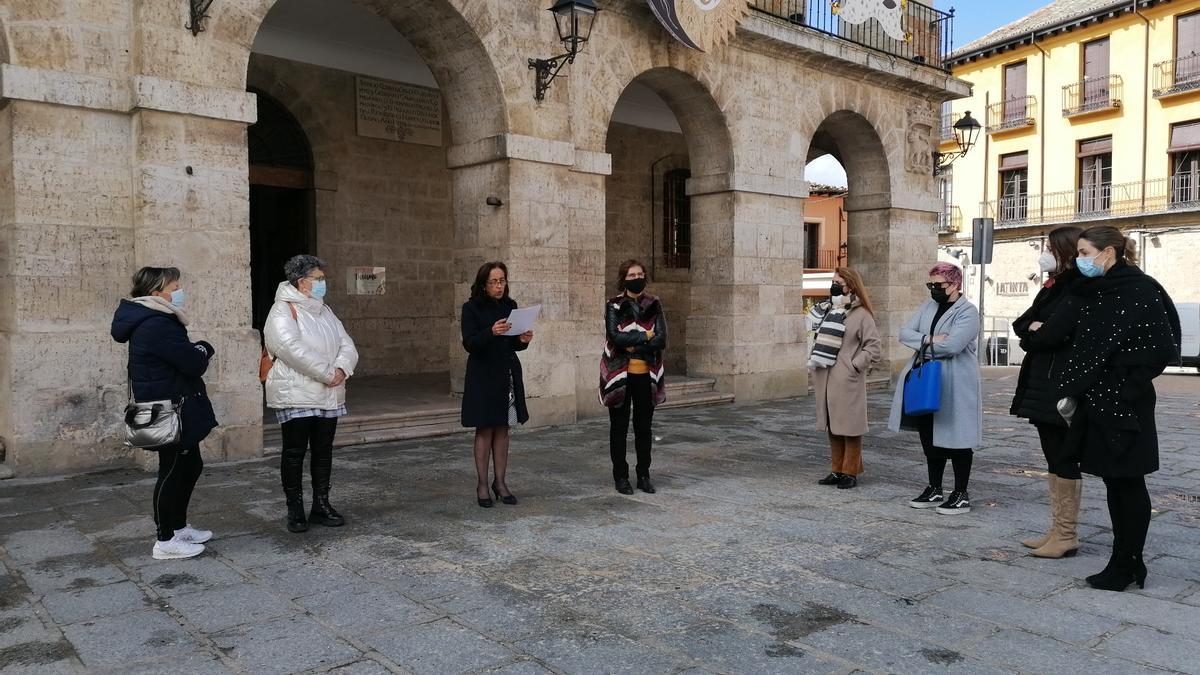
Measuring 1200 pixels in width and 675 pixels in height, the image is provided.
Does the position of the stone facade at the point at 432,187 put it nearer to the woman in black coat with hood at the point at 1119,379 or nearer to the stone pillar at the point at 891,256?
the stone pillar at the point at 891,256

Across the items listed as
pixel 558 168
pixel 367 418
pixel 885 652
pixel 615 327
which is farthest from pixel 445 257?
pixel 885 652

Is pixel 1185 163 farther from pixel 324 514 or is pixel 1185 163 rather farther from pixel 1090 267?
pixel 324 514

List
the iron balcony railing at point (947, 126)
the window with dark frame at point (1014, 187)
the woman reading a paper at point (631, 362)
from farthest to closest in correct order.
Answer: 1. the iron balcony railing at point (947, 126)
2. the window with dark frame at point (1014, 187)
3. the woman reading a paper at point (631, 362)

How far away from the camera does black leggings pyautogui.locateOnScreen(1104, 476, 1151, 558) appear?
4.07 m

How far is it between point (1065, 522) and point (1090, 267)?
133 cm

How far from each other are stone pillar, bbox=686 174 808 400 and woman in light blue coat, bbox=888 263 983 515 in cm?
572

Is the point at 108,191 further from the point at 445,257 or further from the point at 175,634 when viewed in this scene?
the point at 445,257

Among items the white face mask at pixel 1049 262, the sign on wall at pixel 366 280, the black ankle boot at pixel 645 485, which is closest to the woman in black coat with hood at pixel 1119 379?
the white face mask at pixel 1049 262

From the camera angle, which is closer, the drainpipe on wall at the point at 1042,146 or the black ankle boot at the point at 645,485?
the black ankle boot at the point at 645,485

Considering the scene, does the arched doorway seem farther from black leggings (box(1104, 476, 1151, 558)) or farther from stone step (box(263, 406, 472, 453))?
black leggings (box(1104, 476, 1151, 558))

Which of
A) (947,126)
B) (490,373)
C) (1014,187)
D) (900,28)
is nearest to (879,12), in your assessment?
(900,28)

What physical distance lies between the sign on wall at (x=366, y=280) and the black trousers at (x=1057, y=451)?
9.33m

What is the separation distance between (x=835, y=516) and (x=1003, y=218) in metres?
29.0

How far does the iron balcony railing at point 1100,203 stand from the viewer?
86.8 ft
